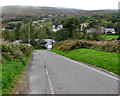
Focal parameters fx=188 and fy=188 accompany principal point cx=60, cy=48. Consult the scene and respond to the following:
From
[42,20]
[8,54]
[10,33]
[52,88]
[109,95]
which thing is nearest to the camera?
[109,95]

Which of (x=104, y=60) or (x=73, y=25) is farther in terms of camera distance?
(x=73, y=25)

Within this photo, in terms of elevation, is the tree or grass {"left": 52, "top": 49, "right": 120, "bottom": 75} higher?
grass {"left": 52, "top": 49, "right": 120, "bottom": 75}

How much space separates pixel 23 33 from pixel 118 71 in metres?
86.0

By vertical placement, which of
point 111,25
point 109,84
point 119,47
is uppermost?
point 109,84

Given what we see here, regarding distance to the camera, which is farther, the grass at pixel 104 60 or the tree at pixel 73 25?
A: the tree at pixel 73 25

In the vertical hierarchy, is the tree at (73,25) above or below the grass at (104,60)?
below

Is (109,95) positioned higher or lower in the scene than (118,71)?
higher

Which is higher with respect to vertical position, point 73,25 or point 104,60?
point 104,60

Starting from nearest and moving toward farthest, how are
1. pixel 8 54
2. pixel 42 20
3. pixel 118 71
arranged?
1. pixel 118 71
2. pixel 8 54
3. pixel 42 20

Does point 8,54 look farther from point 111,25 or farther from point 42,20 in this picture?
point 42,20

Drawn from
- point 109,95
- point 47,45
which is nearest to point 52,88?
point 109,95

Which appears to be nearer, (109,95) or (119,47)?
(109,95)

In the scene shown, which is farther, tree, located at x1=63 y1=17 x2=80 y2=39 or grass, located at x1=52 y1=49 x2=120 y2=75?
tree, located at x1=63 y1=17 x2=80 y2=39

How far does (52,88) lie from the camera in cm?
891
